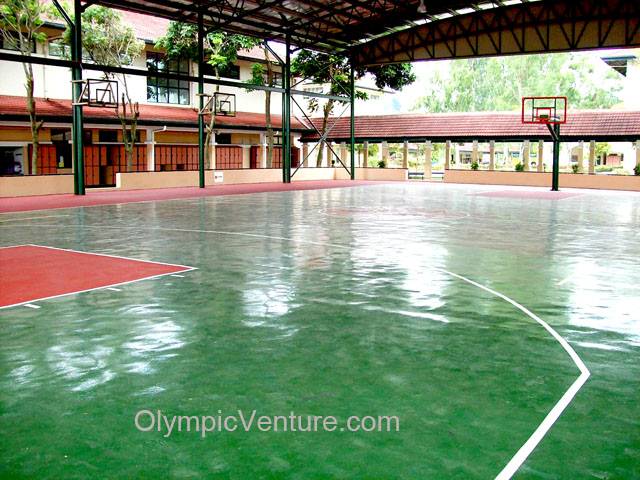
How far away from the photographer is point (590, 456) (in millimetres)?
3984

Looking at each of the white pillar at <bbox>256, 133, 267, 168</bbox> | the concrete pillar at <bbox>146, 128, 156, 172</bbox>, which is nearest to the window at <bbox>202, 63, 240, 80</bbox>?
the white pillar at <bbox>256, 133, 267, 168</bbox>

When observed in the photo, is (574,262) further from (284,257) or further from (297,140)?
(297,140)

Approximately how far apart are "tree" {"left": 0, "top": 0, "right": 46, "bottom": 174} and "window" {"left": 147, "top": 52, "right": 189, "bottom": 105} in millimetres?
7722

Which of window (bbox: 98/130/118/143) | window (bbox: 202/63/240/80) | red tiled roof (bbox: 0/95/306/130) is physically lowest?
window (bbox: 98/130/118/143)

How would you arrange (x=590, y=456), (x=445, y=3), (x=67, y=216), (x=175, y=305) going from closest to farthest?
(x=590, y=456) < (x=175, y=305) < (x=67, y=216) < (x=445, y=3)

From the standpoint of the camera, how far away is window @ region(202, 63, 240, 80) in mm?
40522

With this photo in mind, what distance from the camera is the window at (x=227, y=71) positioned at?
40522 millimetres

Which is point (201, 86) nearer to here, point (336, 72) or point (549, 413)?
point (336, 72)

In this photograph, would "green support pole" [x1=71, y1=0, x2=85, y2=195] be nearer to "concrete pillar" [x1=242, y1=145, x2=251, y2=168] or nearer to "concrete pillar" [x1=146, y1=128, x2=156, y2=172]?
"concrete pillar" [x1=146, y1=128, x2=156, y2=172]

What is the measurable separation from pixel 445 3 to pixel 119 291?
25.9 meters

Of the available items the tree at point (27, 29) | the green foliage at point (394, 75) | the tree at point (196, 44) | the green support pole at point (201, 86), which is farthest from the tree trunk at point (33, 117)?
the green foliage at point (394, 75)

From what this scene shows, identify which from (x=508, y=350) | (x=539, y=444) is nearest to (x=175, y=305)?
(x=508, y=350)

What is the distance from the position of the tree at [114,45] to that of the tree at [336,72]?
10.4 m

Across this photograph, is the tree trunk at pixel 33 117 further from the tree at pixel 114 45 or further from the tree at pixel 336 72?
the tree at pixel 336 72
